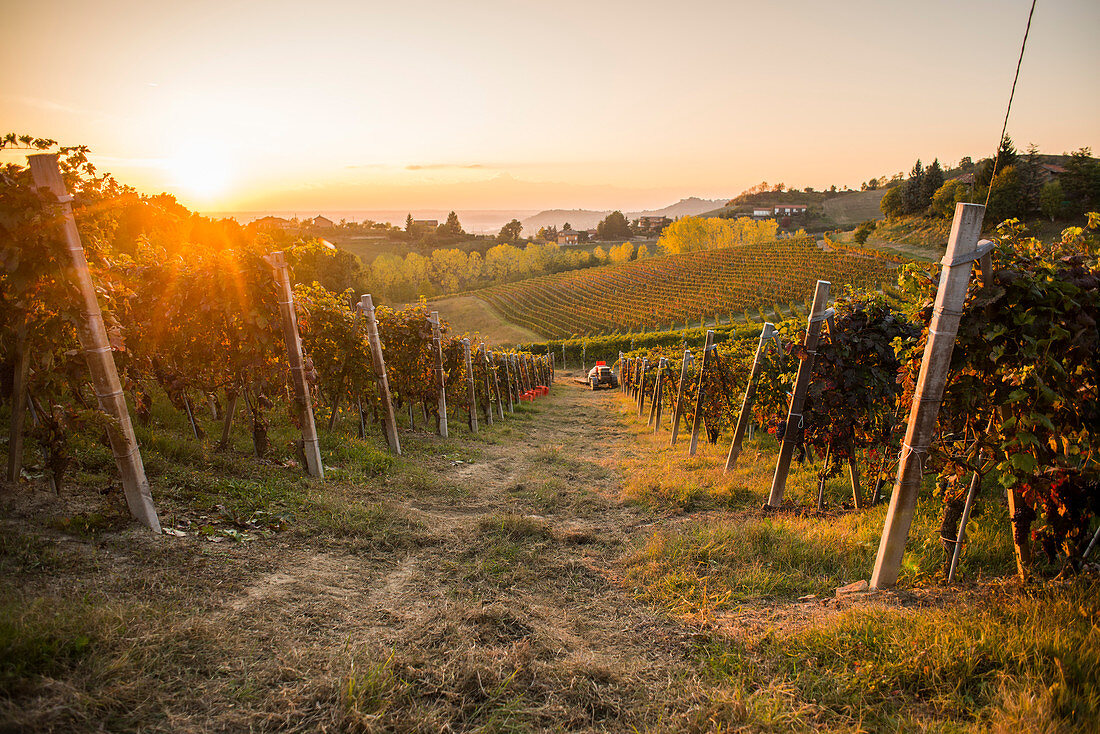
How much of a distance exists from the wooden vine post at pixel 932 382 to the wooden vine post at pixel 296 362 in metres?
5.80

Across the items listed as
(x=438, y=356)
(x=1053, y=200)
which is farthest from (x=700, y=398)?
(x=1053, y=200)

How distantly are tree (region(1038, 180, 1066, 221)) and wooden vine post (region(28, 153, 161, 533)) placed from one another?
9362 centimetres

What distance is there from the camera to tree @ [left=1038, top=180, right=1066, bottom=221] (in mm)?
65125

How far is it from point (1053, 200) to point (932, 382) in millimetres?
90228

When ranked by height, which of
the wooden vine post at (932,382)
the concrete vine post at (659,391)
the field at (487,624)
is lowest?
the concrete vine post at (659,391)

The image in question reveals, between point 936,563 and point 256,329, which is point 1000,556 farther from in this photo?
point 256,329

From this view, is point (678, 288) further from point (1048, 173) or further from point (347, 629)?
point (347, 629)

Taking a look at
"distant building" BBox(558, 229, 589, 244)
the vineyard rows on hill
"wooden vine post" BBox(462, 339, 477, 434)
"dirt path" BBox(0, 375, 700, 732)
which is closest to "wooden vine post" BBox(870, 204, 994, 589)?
"dirt path" BBox(0, 375, 700, 732)

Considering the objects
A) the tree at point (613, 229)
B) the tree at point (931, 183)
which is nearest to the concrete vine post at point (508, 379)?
the tree at point (931, 183)

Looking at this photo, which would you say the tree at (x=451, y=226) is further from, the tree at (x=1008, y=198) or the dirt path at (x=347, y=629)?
the dirt path at (x=347, y=629)

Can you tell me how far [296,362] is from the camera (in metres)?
6.09

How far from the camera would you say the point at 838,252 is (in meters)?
69.8

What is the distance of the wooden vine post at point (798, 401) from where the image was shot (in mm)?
5535

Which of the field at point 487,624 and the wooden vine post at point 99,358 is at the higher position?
the wooden vine post at point 99,358
